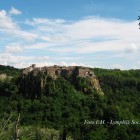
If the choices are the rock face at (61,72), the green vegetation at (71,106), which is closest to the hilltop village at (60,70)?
the rock face at (61,72)

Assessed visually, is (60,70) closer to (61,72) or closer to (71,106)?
(61,72)

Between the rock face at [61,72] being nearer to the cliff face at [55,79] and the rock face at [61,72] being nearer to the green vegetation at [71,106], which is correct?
the cliff face at [55,79]

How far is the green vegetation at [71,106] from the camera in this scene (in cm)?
13712

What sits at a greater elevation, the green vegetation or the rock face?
the rock face

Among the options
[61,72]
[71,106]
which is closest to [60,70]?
[61,72]

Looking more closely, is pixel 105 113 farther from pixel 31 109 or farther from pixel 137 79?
pixel 137 79

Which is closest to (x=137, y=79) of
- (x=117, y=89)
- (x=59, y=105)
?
(x=117, y=89)

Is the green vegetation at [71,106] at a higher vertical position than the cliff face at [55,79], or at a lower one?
lower

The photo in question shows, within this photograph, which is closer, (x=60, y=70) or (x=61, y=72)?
(x=61, y=72)

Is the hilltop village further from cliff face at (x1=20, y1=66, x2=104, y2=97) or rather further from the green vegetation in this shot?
the green vegetation

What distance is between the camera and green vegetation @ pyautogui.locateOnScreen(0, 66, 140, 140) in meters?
137

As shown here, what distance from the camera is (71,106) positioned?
155m

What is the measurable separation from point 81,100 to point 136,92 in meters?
28.4

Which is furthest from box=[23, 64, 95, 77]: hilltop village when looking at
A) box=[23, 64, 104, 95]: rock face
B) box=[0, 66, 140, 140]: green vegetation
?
box=[0, 66, 140, 140]: green vegetation
